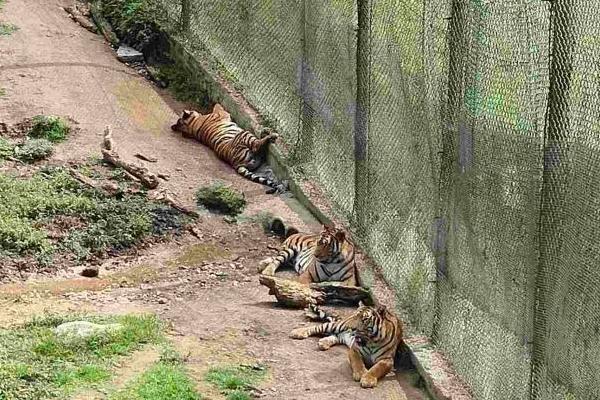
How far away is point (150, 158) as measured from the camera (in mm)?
11875

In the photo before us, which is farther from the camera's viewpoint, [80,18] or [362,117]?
[80,18]

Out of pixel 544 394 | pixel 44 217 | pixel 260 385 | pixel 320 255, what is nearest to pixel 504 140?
pixel 544 394

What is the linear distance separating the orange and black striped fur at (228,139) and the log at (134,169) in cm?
103

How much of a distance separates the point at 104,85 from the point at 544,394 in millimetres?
8778

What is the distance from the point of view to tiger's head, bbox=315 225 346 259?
9.02 meters

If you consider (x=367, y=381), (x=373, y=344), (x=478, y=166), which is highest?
(x=478, y=166)

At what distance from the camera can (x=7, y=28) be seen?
50.1 feet

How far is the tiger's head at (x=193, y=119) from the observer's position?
12.6 m

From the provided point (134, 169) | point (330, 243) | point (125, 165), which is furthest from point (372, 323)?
point (125, 165)

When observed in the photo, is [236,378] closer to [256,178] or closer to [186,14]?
[256,178]

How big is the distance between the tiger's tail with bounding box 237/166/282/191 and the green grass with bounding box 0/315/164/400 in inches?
124

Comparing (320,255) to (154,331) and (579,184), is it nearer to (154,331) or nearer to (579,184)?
(154,331)

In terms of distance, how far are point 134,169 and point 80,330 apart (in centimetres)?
354

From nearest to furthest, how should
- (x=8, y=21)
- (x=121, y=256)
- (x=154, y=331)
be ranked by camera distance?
(x=154, y=331) < (x=121, y=256) < (x=8, y=21)
